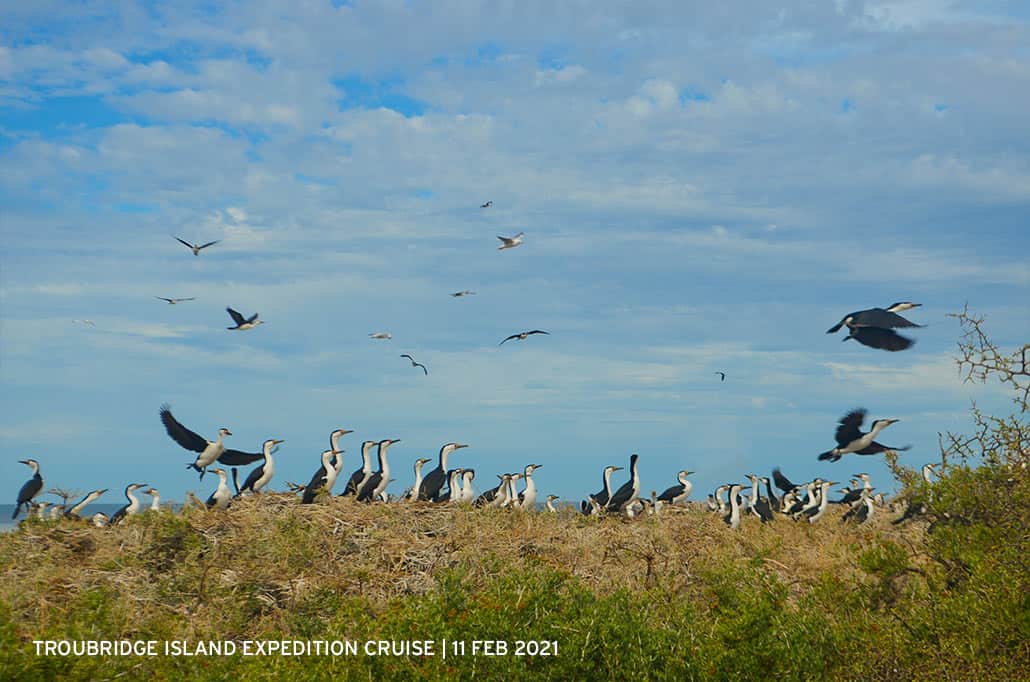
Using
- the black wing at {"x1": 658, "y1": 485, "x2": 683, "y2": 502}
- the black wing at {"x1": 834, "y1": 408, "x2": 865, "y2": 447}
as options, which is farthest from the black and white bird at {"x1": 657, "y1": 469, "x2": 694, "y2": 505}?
the black wing at {"x1": 834, "y1": 408, "x2": 865, "y2": 447}

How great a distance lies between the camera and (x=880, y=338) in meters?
16.1

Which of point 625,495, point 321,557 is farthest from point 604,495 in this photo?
point 321,557

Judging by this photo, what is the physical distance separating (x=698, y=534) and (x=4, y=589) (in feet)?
30.5

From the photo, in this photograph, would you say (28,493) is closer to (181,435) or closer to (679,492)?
(181,435)

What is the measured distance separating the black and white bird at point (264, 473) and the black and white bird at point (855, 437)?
11.2 m

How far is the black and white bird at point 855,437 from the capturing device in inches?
717

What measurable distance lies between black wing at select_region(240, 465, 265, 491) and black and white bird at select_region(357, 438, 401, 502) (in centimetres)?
237

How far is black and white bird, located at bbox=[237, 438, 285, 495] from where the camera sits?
20.8 metres

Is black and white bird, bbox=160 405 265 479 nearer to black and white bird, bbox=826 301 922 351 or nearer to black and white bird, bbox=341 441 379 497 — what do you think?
black and white bird, bbox=341 441 379 497

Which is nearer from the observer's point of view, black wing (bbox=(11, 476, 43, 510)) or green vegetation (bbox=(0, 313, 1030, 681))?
green vegetation (bbox=(0, 313, 1030, 681))

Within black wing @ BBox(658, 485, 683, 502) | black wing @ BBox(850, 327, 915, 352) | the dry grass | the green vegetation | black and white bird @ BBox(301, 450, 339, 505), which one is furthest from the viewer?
black wing @ BBox(658, 485, 683, 502)

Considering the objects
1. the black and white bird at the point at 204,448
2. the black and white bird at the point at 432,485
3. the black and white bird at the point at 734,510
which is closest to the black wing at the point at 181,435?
the black and white bird at the point at 204,448

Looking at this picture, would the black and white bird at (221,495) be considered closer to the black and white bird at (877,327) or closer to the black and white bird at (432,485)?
the black and white bird at (432,485)

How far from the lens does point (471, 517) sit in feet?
47.3
